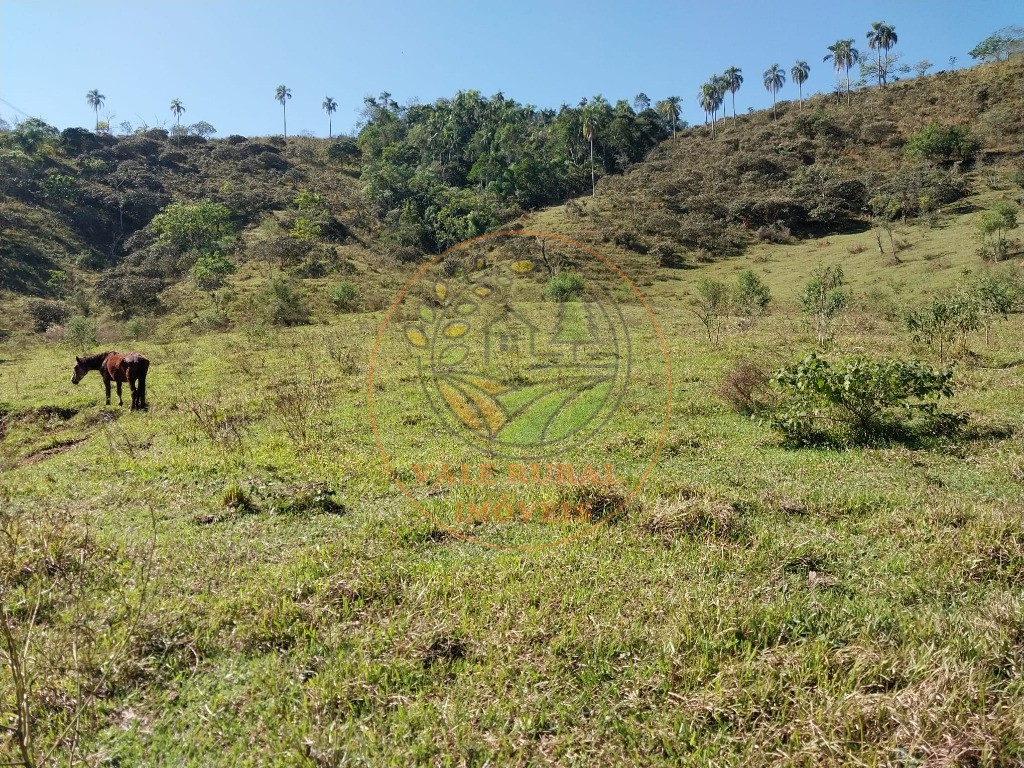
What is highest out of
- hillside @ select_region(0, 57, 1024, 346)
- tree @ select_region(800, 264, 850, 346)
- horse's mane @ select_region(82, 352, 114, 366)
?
hillside @ select_region(0, 57, 1024, 346)

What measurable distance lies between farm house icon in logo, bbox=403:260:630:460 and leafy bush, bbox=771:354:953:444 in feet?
9.16

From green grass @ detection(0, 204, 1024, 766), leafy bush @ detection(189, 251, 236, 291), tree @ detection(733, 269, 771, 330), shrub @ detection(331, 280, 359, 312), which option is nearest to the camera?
Answer: green grass @ detection(0, 204, 1024, 766)

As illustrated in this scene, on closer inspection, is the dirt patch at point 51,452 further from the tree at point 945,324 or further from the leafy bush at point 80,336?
the tree at point 945,324

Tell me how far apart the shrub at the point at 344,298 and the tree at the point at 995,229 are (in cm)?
4052

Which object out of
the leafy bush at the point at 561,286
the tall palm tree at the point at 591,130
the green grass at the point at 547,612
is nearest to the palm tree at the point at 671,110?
the tall palm tree at the point at 591,130

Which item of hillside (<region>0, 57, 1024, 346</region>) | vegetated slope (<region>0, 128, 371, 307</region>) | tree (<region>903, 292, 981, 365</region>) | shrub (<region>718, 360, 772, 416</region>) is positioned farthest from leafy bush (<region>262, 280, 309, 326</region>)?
tree (<region>903, 292, 981, 365</region>)

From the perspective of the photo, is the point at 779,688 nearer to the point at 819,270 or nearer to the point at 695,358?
the point at 695,358

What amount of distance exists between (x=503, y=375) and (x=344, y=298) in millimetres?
25721

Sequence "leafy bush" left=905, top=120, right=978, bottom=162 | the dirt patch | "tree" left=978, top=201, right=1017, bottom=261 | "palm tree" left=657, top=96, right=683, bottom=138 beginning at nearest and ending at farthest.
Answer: the dirt patch < "tree" left=978, top=201, right=1017, bottom=261 < "leafy bush" left=905, top=120, right=978, bottom=162 < "palm tree" left=657, top=96, right=683, bottom=138

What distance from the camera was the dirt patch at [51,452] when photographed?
1038 cm

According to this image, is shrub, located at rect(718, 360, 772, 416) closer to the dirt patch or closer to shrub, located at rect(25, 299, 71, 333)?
the dirt patch

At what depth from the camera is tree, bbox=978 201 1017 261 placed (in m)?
35.6

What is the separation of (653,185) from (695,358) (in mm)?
67332

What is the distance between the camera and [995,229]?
38625mm
